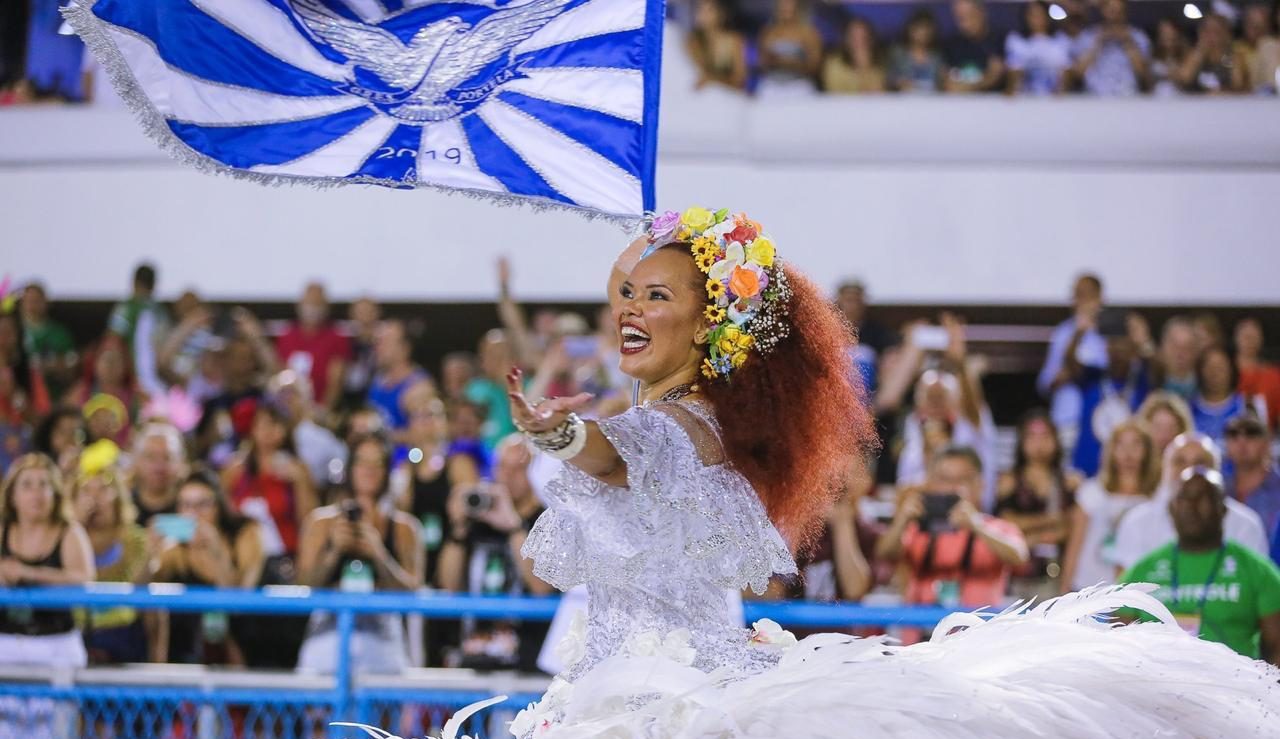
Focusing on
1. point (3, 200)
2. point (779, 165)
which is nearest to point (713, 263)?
point (779, 165)

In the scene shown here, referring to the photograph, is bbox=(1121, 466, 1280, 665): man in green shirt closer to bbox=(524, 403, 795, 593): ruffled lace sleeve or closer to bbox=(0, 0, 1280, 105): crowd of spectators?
bbox=(524, 403, 795, 593): ruffled lace sleeve

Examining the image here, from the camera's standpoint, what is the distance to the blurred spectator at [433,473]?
7.67 meters

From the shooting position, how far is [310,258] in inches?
439

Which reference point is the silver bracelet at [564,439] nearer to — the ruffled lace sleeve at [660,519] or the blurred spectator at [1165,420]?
the ruffled lace sleeve at [660,519]

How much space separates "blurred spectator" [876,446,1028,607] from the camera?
22.6 feet

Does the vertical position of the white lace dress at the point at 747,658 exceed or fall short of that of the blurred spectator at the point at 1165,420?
it falls short

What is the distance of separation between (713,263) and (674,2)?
735 centimetres

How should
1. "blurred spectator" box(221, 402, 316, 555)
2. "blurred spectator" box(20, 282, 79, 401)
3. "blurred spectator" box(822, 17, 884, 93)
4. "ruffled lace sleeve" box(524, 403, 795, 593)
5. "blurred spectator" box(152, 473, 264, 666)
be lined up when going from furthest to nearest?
"blurred spectator" box(822, 17, 884, 93) → "blurred spectator" box(20, 282, 79, 401) → "blurred spectator" box(221, 402, 316, 555) → "blurred spectator" box(152, 473, 264, 666) → "ruffled lace sleeve" box(524, 403, 795, 593)

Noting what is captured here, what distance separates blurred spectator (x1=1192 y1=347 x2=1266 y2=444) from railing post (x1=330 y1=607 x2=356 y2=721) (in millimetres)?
4700

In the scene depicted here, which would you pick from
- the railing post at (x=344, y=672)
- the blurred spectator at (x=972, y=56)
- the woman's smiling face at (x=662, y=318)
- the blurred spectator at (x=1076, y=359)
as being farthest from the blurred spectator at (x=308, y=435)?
the woman's smiling face at (x=662, y=318)

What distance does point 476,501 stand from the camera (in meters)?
7.21

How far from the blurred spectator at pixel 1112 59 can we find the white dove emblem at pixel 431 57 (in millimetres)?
6531

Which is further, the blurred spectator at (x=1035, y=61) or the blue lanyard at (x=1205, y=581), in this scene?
the blurred spectator at (x=1035, y=61)

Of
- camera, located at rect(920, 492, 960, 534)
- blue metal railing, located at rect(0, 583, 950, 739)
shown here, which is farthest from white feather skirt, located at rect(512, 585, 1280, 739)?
camera, located at rect(920, 492, 960, 534)
